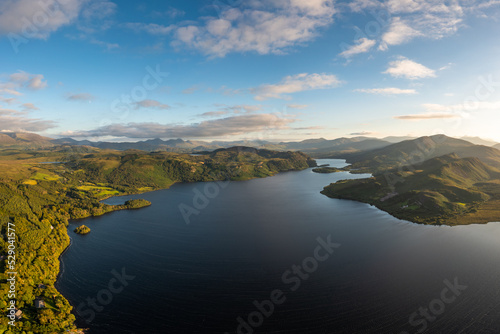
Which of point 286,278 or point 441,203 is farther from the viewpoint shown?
point 441,203

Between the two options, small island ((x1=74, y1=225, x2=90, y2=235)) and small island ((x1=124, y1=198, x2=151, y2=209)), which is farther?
small island ((x1=124, y1=198, x2=151, y2=209))

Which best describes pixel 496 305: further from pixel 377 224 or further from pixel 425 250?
pixel 377 224

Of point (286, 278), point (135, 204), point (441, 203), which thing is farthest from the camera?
point (135, 204)

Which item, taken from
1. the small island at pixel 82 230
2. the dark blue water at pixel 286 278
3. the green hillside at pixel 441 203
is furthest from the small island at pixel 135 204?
the green hillside at pixel 441 203

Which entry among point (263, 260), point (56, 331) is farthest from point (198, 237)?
point (56, 331)

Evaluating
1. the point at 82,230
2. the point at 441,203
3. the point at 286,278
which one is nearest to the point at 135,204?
the point at 82,230

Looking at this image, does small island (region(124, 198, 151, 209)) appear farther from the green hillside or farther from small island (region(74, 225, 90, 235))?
the green hillside

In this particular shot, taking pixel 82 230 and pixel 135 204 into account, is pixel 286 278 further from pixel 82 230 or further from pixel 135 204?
pixel 135 204

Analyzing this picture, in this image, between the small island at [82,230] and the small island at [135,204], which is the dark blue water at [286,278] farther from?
the small island at [135,204]

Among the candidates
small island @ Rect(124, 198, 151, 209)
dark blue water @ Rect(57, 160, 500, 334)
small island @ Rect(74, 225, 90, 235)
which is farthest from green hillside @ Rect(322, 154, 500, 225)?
small island @ Rect(74, 225, 90, 235)
